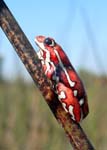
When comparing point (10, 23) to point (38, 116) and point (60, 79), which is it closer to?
point (60, 79)

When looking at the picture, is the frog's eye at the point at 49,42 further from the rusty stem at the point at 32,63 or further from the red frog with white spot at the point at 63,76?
the rusty stem at the point at 32,63

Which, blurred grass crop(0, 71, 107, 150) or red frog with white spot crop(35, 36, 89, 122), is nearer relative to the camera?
red frog with white spot crop(35, 36, 89, 122)

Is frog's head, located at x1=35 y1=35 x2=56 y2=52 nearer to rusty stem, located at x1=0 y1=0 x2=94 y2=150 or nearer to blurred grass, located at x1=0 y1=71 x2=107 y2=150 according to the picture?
rusty stem, located at x1=0 y1=0 x2=94 y2=150

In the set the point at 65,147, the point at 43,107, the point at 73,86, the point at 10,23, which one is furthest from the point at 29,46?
the point at 43,107

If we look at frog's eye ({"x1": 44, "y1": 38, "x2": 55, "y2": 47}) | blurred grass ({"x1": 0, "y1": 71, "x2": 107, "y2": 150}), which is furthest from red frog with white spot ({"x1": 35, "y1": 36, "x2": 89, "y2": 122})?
blurred grass ({"x1": 0, "y1": 71, "x2": 107, "y2": 150})

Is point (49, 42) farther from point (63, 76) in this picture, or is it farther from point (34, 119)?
point (34, 119)

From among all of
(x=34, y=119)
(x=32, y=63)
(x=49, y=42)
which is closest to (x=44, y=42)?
(x=49, y=42)
